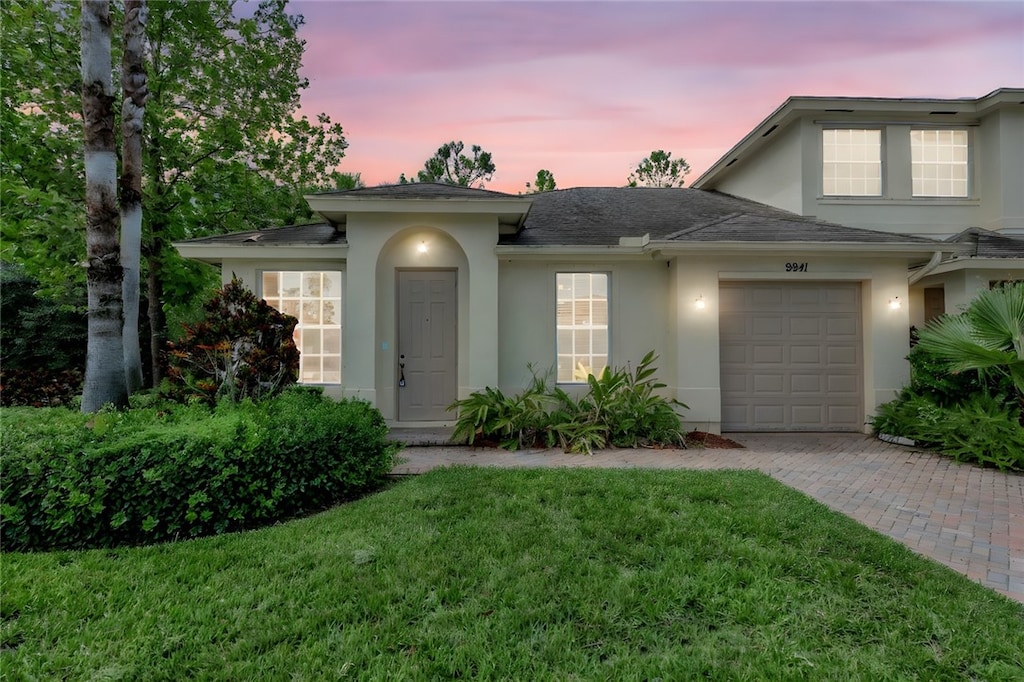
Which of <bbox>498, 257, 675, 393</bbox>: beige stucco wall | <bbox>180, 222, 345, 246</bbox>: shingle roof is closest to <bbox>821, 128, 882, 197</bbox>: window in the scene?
<bbox>498, 257, 675, 393</bbox>: beige stucco wall

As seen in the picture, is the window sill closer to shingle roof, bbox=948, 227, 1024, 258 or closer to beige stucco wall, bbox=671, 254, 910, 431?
shingle roof, bbox=948, 227, 1024, 258

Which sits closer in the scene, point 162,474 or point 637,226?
point 162,474

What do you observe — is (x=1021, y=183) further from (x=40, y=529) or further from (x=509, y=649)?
(x=40, y=529)

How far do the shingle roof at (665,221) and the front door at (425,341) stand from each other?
155 cm

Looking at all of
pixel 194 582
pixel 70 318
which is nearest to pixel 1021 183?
pixel 194 582

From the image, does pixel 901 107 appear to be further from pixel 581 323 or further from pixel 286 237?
pixel 286 237

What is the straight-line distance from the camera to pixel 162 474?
3.75m

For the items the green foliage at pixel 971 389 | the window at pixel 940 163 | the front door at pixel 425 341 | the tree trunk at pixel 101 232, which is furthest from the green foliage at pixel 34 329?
the window at pixel 940 163

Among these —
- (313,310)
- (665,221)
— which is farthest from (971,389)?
(313,310)

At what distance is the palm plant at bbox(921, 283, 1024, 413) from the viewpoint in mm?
5043

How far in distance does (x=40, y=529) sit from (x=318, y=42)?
13778 mm

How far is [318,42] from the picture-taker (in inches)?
513

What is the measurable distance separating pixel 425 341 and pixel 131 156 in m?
5.03

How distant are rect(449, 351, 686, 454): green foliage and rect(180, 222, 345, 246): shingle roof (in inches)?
146
